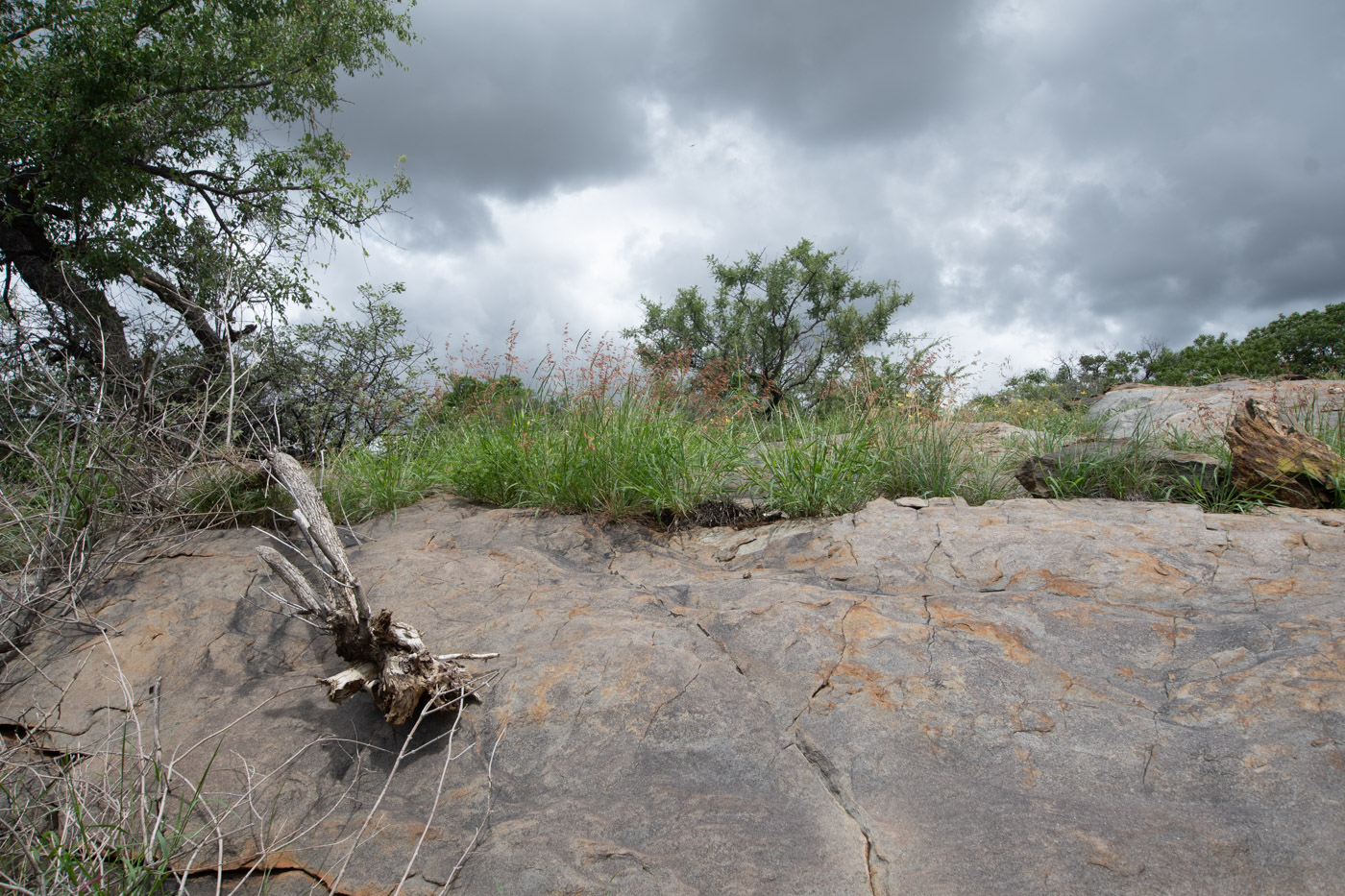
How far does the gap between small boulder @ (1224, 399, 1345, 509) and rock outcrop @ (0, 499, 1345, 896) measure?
60cm

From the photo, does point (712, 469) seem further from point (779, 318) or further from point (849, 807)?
point (779, 318)

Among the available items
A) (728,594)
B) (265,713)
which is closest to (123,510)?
(265,713)

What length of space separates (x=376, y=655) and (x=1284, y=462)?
5034 mm

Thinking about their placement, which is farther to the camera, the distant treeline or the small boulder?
the distant treeline

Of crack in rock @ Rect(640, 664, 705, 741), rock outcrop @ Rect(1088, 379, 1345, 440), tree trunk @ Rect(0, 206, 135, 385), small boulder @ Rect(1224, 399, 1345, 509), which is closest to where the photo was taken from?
crack in rock @ Rect(640, 664, 705, 741)

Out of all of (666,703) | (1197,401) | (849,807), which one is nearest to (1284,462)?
(849,807)

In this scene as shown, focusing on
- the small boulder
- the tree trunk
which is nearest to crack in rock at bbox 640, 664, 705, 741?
the small boulder

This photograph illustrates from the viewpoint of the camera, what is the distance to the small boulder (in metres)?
4.18

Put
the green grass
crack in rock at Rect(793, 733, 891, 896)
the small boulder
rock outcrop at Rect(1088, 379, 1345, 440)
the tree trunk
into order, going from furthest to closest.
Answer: the tree trunk, rock outcrop at Rect(1088, 379, 1345, 440), the green grass, the small boulder, crack in rock at Rect(793, 733, 891, 896)

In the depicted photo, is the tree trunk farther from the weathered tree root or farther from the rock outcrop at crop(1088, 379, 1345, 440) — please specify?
the rock outcrop at crop(1088, 379, 1345, 440)

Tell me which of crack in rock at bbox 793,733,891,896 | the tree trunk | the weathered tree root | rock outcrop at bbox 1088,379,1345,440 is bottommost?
crack in rock at bbox 793,733,891,896

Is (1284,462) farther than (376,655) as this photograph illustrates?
Yes

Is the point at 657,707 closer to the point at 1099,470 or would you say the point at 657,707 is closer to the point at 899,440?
the point at 899,440

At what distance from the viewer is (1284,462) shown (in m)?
4.19
